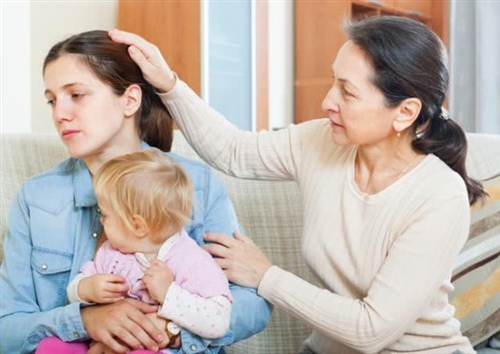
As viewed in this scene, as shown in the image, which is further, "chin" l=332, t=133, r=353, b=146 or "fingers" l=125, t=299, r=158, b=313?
"chin" l=332, t=133, r=353, b=146

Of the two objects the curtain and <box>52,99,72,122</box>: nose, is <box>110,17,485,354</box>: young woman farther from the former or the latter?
the curtain

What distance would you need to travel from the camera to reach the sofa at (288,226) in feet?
5.92

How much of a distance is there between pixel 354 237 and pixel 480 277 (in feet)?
1.92

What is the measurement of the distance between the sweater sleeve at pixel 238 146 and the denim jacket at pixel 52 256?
128 mm

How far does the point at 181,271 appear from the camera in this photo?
130 centimetres

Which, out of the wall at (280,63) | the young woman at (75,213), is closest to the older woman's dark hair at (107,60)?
the young woman at (75,213)

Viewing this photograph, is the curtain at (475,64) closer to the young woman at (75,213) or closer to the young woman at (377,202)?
the young woman at (377,202)

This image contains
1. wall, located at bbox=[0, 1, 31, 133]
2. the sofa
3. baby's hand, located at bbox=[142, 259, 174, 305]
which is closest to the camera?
baby's hand, located at bbox=[142, 259, 174, 305]

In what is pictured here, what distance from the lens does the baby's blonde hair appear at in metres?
1.27

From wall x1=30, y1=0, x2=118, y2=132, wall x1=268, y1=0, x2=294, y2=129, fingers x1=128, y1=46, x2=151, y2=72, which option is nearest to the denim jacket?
fingers x1=128, y1=46, x2=151, y2=72

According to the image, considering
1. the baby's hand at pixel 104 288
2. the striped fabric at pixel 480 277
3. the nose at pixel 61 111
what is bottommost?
the striped fabric at pixel 480 277

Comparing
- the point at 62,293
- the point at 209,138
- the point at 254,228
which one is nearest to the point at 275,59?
the point at 254,228

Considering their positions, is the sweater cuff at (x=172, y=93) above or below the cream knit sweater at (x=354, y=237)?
above

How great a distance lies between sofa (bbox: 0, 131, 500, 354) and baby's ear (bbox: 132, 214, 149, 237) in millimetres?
548
